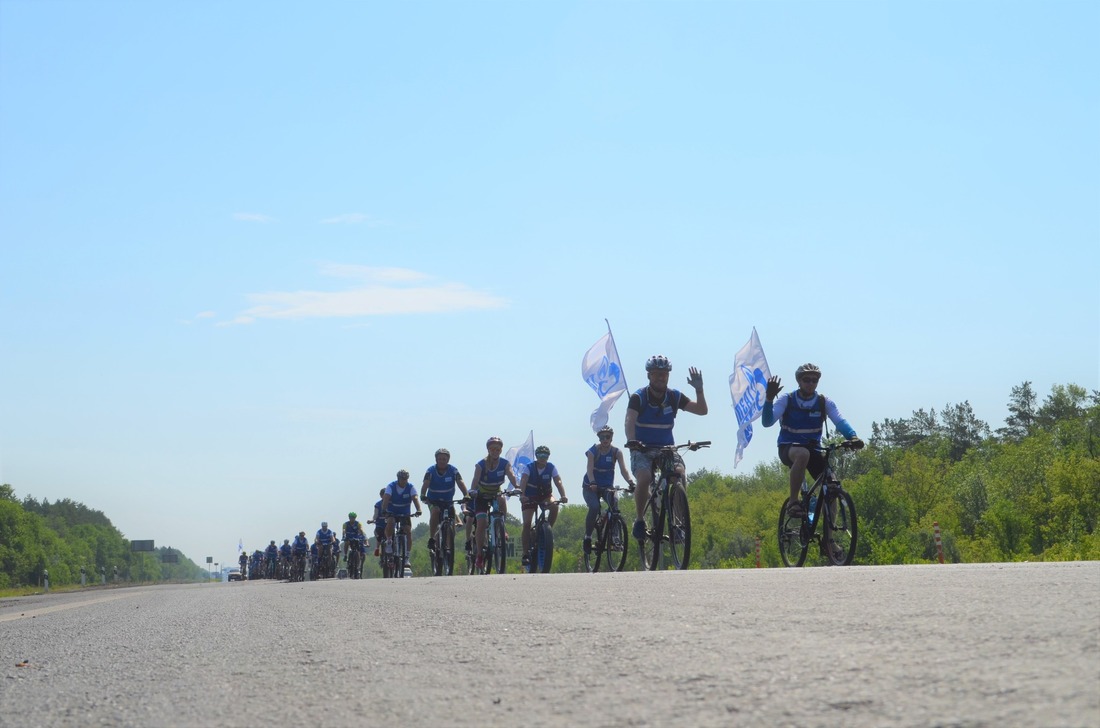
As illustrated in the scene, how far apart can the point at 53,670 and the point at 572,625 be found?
2.57 meters

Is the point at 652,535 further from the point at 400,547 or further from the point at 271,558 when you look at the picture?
the point at 271,558

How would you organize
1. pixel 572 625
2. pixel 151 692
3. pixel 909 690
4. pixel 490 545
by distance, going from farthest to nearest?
pixel 490 545
pixel 572 625
pixel 151 692
pixel 909 690

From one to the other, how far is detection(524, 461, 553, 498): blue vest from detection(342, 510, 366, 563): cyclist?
36.0 feet

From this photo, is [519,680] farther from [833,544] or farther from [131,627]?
[833,544]

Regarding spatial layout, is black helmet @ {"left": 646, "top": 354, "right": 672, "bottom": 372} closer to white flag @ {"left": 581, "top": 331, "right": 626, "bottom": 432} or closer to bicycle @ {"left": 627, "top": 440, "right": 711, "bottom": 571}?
Answer: bicycle @ {"left": 627, "top": 440, "right": 711, "bottom": 571}

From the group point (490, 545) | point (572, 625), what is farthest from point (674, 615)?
point (490, 545)

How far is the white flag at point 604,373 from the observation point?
1478 inches

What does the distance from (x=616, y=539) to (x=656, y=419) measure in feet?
10.4

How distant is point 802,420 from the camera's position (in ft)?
40.7

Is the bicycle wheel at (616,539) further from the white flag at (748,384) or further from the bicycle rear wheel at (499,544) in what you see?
the white flag at (748,384)

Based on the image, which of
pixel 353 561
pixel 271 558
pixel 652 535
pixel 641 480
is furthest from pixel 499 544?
pixel 271 558

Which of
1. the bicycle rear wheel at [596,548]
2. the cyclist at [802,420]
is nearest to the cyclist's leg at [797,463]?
the cyclist at [802,420]

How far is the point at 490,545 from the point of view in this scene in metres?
20.7

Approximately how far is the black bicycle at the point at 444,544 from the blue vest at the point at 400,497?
1.19 m
